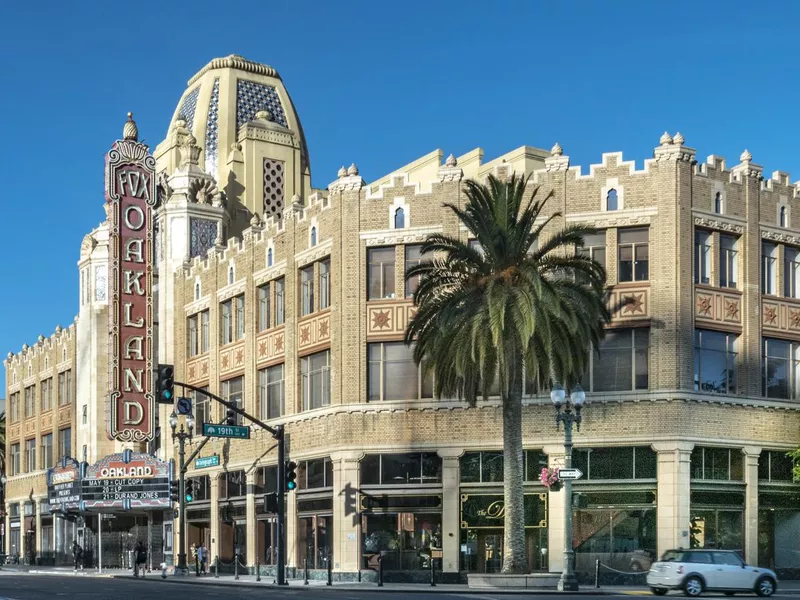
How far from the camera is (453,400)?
169 feet

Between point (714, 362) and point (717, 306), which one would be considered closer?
point (714, 362)

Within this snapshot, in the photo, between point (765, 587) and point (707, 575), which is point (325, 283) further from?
point (765, 587)

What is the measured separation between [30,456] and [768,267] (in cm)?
6339

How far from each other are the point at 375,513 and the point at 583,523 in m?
8.49

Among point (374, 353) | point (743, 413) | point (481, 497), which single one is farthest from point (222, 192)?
point (743, 413)

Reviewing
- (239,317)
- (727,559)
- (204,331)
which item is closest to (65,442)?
(204,331)

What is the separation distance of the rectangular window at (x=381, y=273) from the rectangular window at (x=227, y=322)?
44.8 ft

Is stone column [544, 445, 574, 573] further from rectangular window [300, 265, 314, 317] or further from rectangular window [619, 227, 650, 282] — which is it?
rectangular window [300, 265, 314, 317]

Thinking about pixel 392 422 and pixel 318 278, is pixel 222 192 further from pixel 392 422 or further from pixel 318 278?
pixel 392 422

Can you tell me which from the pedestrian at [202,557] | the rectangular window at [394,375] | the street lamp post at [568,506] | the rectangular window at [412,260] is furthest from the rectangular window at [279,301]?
the street lamp post at [568,506]

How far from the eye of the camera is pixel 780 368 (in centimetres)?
5259

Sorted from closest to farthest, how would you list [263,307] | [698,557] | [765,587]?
[698,557]
[765,587]
[263,307]

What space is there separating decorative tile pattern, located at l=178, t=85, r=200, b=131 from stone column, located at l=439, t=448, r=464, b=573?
122ft

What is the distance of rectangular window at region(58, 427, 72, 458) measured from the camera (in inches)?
3444
